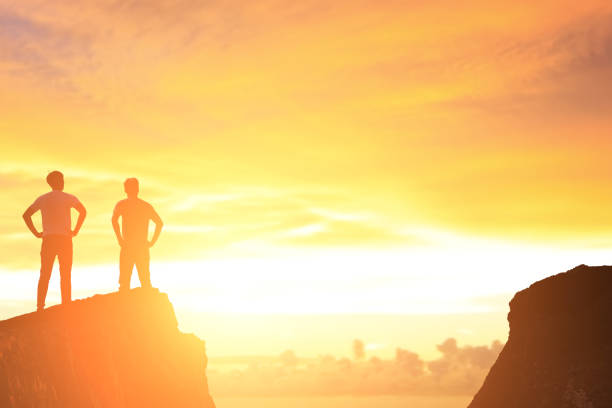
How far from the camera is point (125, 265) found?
25984 millimetres

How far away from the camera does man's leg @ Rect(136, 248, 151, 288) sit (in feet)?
86.2

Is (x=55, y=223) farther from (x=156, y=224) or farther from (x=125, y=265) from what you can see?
(x=156, y=224)

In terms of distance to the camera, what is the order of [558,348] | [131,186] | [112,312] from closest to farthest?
[558,348], [131,186], [112,312]

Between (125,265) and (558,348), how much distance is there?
13.3m

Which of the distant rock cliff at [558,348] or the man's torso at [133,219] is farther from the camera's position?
the man's torso at [133,219]

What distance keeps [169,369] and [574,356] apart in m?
13.7

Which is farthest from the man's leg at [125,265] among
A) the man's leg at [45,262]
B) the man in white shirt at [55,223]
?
the man's leg at [45,262]

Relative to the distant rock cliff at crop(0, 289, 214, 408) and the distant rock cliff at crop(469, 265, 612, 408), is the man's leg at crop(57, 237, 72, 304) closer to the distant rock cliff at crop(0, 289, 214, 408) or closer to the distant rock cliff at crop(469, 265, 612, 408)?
the distant rock cliff at crop(0, 289, 214, 408)

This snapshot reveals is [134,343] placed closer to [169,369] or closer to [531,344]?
[169,369]

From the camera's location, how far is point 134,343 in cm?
2777

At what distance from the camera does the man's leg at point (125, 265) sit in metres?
25.9

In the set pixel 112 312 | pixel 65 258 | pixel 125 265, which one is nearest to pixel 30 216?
pixel 65 258

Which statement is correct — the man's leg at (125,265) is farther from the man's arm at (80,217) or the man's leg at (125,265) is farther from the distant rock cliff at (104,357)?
the man's arm at (80,217)

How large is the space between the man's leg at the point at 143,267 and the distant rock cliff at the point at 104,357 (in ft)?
2.45
